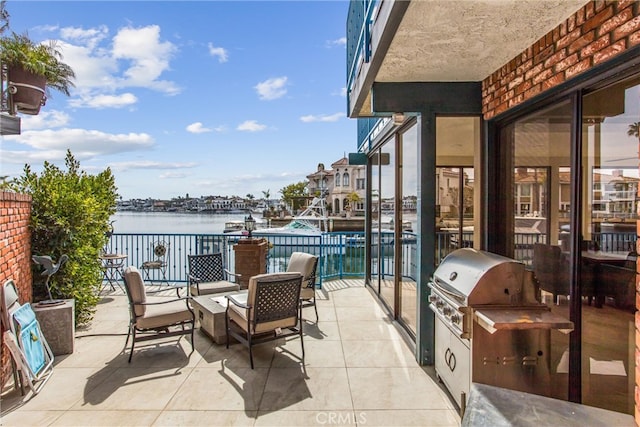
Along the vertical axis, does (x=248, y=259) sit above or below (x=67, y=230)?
below

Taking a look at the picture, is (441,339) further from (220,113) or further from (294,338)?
(220,113)

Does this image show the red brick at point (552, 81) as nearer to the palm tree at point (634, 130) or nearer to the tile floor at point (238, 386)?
the palm tree at point (634, 130)

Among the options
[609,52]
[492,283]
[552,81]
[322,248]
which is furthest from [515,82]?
[322,248]

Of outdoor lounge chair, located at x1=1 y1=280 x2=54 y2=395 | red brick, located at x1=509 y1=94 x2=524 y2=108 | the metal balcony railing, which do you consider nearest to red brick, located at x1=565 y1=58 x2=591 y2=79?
red brick, located at x1=509 y1=94 x2=524 y2=108

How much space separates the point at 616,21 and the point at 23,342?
4546 millimetres

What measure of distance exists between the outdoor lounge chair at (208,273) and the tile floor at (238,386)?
1028 mm

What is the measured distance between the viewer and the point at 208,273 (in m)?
5.54

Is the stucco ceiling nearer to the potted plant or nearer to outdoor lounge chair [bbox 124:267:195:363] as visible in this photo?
outdoor lounge chair [bbox 124:267:195:363]

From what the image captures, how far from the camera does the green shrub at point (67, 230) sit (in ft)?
12.8

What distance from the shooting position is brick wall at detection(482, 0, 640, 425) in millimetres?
1675

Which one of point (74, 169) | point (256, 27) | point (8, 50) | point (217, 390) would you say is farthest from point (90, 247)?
point (256, 27)

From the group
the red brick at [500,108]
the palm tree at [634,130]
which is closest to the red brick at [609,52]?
the palm tree at [634,130]

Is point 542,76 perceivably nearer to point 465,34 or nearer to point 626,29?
point 465,34

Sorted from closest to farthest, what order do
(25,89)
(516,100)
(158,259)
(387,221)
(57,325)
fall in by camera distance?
1. (516,100)
2. (25,89)
3. (57,325)
4. (387,221)
5. (158,259)
